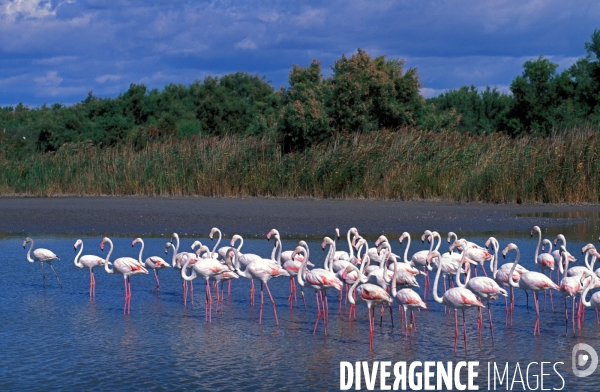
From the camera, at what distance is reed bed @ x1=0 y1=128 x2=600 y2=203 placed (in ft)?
72.2

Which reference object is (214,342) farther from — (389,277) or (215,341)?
(389,277)

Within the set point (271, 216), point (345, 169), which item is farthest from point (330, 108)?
point (271, 216)

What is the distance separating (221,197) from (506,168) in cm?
849

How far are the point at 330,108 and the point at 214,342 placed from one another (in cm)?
2093

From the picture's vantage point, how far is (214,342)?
28.9ft

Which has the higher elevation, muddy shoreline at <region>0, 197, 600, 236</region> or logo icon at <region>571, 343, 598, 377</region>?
muddy shoreline at <region>0, 197, 600, 236</region>

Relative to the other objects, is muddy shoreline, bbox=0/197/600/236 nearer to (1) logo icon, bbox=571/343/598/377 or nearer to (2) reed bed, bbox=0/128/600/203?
(2) reed bed, bbox=0/128/600/203

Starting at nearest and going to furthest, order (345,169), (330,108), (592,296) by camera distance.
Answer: (592,296), (345,169), (330,108)

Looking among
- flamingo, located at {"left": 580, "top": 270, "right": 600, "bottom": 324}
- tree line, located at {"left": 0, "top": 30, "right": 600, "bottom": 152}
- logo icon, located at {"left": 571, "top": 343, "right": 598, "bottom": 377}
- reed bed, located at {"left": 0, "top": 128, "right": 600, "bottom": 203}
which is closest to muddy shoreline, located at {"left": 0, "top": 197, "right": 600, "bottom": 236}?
reed bed, located at {"left": 0, "top": 128, "right": 600, "bottom": 203}

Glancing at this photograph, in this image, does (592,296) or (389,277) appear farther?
(389,277)

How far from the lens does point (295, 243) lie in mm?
15875

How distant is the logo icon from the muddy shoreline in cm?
897

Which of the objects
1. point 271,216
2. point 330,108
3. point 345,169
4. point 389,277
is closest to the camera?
point 389,277

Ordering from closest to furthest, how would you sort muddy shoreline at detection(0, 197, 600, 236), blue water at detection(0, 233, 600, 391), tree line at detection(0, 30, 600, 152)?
blue water at detection(0, 233, 600, 391)
muddy shoreline at detection(0, 197, 600, 236)
tree line at detection(0, 30, 600, 152)
